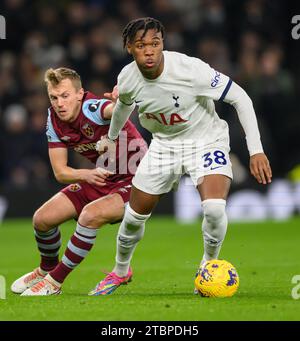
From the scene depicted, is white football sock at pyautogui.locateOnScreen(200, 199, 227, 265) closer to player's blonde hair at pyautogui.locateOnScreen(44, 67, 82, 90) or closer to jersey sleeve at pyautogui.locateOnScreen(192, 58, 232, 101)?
jersey sleeve at pyautogui.locateOnScreen(192, 58, 232, 101)

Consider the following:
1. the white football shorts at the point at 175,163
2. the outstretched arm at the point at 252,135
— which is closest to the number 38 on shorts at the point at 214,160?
the white football shorts at the point at 175,163

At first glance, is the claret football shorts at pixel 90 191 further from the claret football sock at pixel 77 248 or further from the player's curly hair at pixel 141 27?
the player's curly hair at pixel 141 27

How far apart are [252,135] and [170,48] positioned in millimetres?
8754

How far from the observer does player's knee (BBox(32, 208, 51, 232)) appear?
7.68m

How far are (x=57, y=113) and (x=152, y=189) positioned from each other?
1.04m

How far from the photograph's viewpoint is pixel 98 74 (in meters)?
15.5

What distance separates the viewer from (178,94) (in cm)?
709

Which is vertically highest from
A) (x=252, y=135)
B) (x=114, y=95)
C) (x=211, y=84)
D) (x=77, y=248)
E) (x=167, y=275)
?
(x=211, y=84)

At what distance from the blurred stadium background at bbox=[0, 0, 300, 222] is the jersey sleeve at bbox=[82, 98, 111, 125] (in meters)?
7.31

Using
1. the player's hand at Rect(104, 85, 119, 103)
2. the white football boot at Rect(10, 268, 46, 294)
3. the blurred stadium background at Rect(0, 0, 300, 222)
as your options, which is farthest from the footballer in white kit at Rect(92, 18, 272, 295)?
the blurred stadium background at Rect(0, 0, 300, 222)

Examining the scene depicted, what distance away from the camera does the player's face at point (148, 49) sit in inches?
273

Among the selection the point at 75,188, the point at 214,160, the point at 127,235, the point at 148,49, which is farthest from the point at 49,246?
the point at 148,49

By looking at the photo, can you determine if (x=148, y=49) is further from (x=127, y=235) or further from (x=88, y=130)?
(x=127, y=235)

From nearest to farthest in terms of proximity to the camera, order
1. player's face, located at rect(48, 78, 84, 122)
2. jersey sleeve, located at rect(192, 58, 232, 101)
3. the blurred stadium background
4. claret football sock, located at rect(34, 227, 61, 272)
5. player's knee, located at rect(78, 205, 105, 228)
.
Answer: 1. jersey sleeve, located at rect(192, 58, 232, 101)
2. player's knee, located at rect(78, 205, 105, 228)
3. player's face, located at rect(48, 78, 84, 122)
4. claret football sock, located at rect(34, 227, 61, 272)
5. the blurred stadium background
